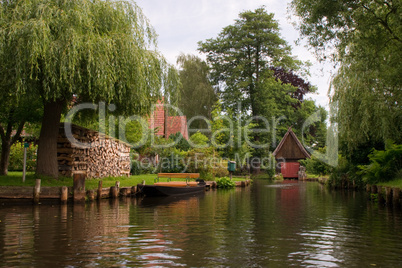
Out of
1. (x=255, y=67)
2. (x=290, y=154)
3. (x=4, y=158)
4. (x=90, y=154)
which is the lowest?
(x=4, y=158)

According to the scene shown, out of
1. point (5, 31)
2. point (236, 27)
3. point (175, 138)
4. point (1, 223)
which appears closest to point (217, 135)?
point (175, 138)

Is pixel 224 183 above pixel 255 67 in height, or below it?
below

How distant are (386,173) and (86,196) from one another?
12698mm

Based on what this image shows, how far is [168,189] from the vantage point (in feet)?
67.1

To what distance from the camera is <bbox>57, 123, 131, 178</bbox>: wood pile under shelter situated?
19859mm

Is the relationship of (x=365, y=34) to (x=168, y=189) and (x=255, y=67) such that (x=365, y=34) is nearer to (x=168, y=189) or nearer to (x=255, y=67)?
(x=168, y=189)

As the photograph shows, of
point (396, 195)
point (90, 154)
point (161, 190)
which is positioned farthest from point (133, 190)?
point (396, 195)

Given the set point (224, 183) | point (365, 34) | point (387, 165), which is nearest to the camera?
point (365, 34)

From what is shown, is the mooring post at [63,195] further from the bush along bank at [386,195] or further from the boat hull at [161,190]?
the bush along bank at [386,195]

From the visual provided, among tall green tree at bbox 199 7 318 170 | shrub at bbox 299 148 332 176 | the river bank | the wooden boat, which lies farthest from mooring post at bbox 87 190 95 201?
tall green tree at bbox 199 7 318 170

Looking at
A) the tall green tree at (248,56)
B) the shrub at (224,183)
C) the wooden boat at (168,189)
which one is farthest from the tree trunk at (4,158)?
the tall green tree at (248,56)

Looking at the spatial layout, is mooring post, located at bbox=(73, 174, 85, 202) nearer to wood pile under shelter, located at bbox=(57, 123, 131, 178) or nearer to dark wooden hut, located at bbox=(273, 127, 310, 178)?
wood pile under shelter, located at bbox=(57, 123, 131, 178)

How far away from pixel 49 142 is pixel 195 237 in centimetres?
1008

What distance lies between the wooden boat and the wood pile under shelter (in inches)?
123
